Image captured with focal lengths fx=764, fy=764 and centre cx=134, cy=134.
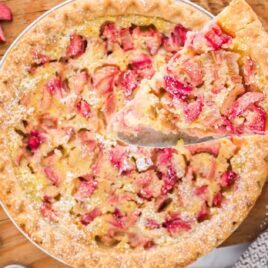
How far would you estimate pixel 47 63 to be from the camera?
269cm

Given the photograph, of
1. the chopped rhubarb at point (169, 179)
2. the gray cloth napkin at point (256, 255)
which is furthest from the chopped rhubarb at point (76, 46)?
the gray cloth napkin at point (256, 255)

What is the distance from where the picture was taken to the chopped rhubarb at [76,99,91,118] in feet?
8.84

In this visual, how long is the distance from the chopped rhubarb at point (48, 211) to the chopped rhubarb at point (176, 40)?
2.29 feet

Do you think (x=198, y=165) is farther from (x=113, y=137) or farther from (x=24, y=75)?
(x=24, y=75)

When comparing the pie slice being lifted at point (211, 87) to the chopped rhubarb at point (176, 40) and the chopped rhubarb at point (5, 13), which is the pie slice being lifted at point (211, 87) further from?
the chopped rhubarb at point (5, 13)

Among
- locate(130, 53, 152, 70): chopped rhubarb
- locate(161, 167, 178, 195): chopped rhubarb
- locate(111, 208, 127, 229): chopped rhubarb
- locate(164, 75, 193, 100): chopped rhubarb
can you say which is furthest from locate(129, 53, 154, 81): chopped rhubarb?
locate(111, 208, 127, 229): chopped rhubarb

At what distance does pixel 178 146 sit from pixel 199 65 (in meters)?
0.30

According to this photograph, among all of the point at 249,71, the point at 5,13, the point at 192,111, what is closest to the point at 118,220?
the point at 192,111

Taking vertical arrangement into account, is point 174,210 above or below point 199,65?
below

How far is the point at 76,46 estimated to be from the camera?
269 centimetres

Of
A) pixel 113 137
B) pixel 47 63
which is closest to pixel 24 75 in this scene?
pixel 47 63

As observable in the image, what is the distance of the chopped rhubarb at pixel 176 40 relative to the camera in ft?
8.86

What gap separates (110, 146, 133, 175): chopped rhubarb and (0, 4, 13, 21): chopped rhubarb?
621 millimetres

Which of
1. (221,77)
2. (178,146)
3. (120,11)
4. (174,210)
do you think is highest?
(120,11)
